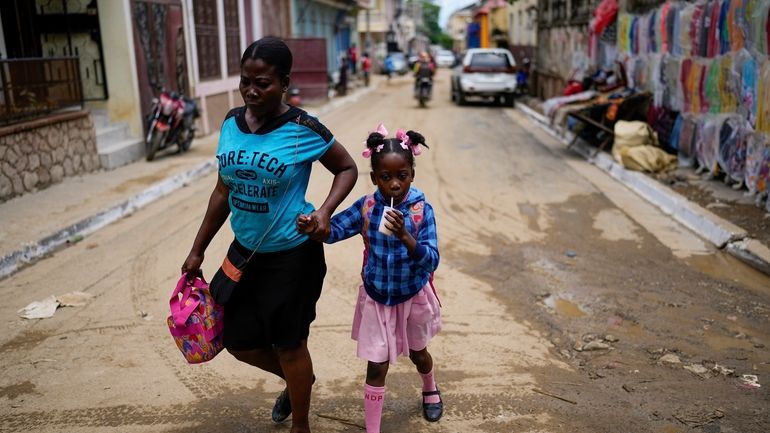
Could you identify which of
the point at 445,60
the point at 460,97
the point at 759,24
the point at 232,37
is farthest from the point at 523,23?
the point at 445,60

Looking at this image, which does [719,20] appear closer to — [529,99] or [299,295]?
[299,295]

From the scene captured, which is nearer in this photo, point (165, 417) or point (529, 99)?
point (165, 417)

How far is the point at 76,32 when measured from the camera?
1079 centimetres

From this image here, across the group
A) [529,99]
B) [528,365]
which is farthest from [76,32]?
[529,99]

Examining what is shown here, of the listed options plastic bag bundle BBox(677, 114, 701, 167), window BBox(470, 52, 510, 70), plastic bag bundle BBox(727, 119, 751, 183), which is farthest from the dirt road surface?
window BBox(470, 52, 510, 70)

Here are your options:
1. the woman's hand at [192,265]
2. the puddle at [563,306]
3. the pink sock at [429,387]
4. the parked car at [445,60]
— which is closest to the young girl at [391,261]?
the pink sock at [429,387]

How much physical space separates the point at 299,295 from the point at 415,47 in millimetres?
88932

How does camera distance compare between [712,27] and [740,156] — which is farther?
[712,27]

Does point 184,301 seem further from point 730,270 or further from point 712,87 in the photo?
point 712,87

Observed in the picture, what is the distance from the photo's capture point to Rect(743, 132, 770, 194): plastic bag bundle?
7.34 metres

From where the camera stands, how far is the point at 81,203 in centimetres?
779

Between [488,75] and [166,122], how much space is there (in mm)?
12147

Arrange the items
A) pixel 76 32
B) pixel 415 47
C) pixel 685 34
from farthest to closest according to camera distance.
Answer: pixel 415 47 → pixel 76 32 → pixel 685 34

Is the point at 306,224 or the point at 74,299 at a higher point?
the point at 306,224
